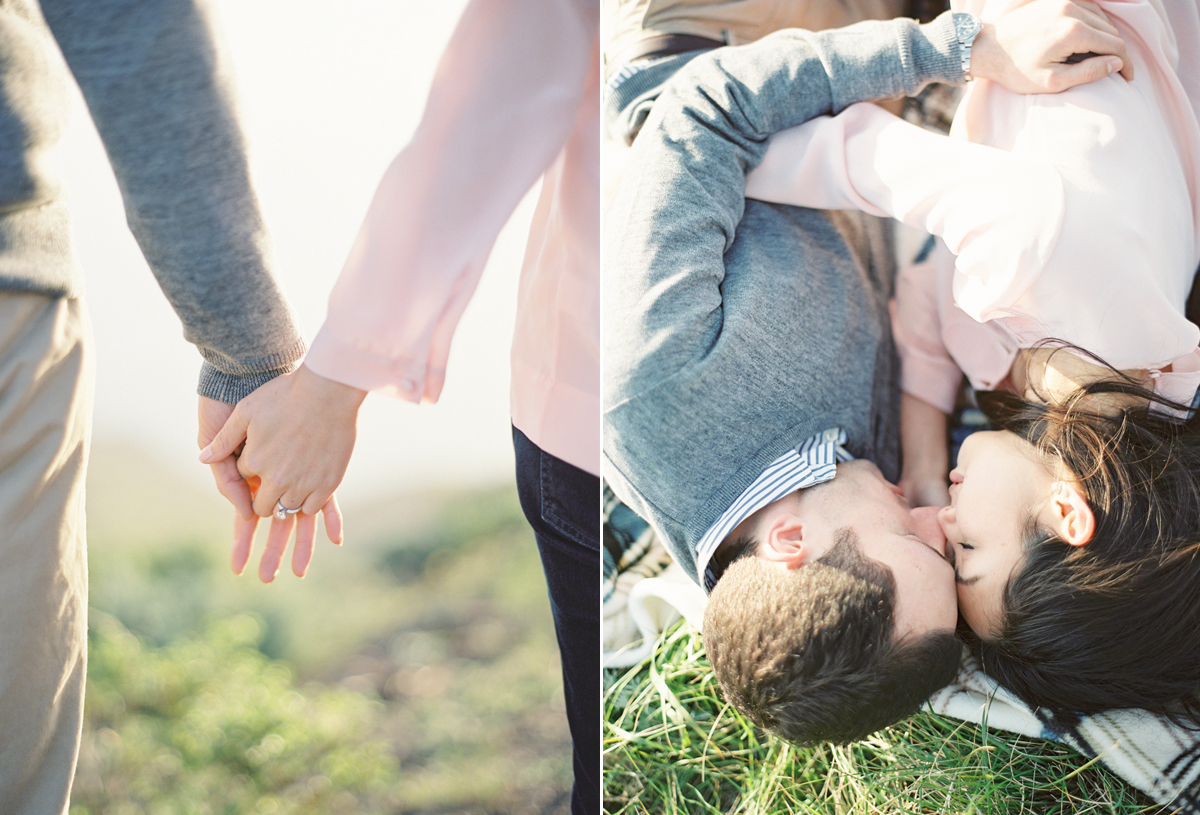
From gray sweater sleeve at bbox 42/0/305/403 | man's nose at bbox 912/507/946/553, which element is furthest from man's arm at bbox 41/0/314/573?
man's nose at bbox 912/507/946/553

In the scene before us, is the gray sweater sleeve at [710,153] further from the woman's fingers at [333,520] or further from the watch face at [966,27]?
the woman's fingers at [333,520]

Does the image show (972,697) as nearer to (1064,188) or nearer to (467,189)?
(1064,188)

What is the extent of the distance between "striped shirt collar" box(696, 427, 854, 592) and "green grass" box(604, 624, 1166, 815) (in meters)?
0.15

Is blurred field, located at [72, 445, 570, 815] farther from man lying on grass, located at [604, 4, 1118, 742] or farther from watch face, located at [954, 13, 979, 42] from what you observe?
watch face, located at [954, 13, 979, 42]

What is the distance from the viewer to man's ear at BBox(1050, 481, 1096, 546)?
0.74 m

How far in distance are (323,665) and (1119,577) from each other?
90 cm

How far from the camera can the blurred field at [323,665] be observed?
0.86 metres

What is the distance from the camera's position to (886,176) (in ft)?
2.55

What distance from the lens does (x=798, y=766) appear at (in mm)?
→ 870

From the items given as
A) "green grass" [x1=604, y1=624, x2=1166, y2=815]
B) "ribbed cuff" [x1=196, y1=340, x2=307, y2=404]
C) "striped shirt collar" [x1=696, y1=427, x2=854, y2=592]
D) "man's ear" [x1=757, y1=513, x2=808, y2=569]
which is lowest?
"green grass" [x1=604, y1=624, x2=1166, y2=815]

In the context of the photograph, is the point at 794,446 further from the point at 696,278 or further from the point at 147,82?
the point at 147,82

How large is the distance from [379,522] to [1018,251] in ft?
2.44

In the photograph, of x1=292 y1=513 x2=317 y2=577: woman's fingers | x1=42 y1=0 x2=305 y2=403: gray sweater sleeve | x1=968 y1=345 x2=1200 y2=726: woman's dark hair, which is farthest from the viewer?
x1=292 y1=513 x2=317 y2=577: woman's fingers

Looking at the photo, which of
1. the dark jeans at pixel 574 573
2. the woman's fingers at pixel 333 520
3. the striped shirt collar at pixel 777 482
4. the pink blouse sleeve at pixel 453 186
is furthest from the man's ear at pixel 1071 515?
the woman's fingers at pixel 333 520
